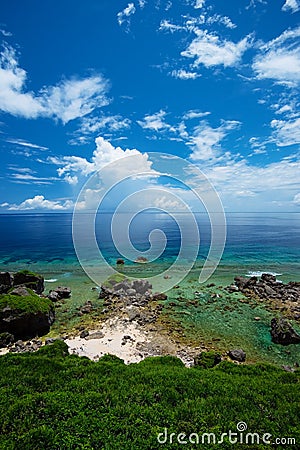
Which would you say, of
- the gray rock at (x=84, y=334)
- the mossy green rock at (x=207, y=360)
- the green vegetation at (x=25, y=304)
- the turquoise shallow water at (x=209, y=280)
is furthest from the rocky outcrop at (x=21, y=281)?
the mossy green rock at (x=207, y=360)

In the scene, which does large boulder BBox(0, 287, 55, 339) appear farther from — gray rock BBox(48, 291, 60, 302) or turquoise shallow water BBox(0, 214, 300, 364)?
gray rock BBox(48, 291, 60, 302)

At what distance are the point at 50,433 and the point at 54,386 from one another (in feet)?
8.06

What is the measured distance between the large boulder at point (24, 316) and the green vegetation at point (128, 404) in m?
7.58

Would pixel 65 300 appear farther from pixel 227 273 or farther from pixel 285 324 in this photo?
pixel 227 273

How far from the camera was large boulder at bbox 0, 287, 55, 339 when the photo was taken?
662 inches

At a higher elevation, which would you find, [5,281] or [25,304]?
[5,281]

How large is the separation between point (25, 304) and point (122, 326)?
7068mm

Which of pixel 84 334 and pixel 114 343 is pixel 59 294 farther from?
pixel 114 343

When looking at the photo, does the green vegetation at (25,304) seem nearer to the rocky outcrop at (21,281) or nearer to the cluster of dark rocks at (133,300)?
the cluster of dark rocks at (133,300)

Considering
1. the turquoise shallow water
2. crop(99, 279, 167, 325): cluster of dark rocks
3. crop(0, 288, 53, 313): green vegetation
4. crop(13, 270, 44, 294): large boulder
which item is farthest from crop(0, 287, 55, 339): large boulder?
crop(13, 270, 44, 294): large boulder

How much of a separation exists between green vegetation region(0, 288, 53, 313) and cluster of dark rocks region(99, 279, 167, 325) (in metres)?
5.52

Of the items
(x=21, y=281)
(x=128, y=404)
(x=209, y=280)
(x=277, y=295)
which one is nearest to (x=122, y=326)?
(x=128, y=404)

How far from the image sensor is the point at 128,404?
7152 millimetres

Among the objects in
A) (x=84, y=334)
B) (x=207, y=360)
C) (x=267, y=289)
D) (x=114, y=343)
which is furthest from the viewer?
(x=267, y=289)
